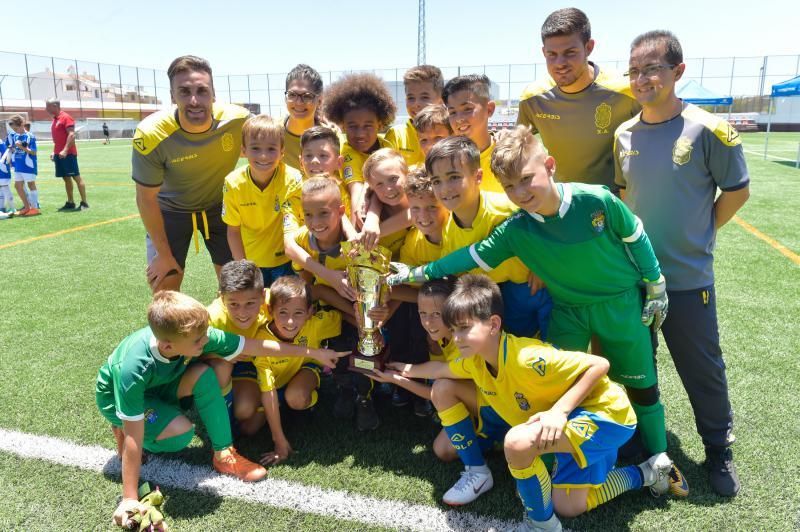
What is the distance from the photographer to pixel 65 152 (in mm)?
11016

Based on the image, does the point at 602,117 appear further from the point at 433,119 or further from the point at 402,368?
the point at 402,368

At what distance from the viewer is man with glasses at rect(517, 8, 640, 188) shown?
3314 mm

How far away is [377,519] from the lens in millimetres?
2488

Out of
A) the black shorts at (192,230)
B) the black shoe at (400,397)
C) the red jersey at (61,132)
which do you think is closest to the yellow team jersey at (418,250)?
the black shoe at (400,397)

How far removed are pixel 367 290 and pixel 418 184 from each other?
2.08 feet

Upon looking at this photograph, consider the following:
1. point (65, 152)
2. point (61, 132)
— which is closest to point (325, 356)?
point (65, 152)

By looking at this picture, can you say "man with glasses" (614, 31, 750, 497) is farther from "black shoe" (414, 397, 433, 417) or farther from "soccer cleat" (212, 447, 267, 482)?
"soccer cleat" (212, 447, 267, 482)

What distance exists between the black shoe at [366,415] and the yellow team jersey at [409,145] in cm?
162

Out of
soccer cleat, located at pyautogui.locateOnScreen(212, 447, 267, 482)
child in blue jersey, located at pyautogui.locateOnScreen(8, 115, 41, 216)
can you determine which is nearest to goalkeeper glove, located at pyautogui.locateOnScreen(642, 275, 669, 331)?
soccer cleat, located at pyautogui.locateOnScreen(212, 447, 267, 482)

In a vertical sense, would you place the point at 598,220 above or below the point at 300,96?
below

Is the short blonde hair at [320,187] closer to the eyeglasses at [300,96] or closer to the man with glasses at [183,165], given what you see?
the eyeglasses at [300,96]

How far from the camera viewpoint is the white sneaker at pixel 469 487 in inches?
102

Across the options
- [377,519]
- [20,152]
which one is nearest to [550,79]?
[377,519]

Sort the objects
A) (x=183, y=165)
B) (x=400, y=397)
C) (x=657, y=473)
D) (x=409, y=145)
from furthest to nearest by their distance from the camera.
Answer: (x=183, y=165), (x=409, y=145), (x=400, y=397), (x=657, y=473)
